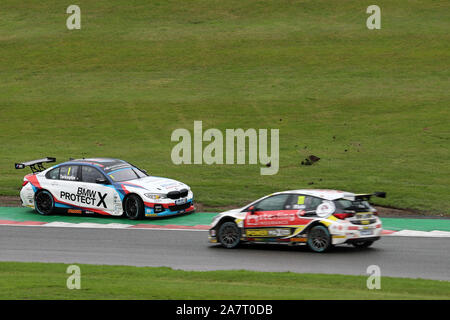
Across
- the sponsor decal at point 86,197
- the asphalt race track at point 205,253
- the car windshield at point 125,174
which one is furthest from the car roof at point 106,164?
the asphalt race track at point 205,253

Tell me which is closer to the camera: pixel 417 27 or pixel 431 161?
pixel 431 161

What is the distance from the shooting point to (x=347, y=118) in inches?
1366

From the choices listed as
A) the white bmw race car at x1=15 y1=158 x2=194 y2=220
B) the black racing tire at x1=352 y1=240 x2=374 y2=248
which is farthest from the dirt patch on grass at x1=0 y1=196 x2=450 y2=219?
the black racing tire at x1=352 y1=240 x2=374 y2=248

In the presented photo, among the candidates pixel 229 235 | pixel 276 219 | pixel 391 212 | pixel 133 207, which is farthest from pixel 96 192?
pixel 391 212

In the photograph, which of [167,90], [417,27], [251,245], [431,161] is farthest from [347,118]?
[251,245]

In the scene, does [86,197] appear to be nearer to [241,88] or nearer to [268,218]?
[268,218]

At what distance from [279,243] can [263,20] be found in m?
35.2

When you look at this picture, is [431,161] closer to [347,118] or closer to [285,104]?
[347,118]

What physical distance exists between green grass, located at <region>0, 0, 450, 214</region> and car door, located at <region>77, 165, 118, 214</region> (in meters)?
3.74

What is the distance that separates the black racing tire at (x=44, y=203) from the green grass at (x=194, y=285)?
8486 millimetres

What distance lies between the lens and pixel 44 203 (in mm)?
22328

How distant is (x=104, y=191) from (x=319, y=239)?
317 inches

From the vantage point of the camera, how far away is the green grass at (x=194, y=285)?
1030cm
